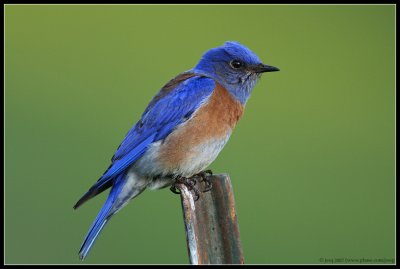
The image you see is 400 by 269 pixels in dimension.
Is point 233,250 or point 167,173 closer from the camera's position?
point 233,250

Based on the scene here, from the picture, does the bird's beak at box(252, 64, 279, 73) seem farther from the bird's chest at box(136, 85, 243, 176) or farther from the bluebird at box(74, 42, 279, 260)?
the bird's chest at box(136, 85, 243, 176)

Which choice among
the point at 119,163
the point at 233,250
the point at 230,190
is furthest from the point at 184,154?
the point at 233,250

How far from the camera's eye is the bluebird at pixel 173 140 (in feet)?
17.4

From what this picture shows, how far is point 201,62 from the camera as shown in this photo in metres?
6.20

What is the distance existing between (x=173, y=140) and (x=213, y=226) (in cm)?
202

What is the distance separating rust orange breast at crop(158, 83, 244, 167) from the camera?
532cm

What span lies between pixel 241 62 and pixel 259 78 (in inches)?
9.8

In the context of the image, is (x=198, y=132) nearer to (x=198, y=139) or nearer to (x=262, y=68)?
(x=198, y=139)

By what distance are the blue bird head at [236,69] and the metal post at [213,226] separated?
2.40 metres

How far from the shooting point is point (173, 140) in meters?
5.39

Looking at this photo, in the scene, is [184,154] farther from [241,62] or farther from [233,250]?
[233,250]

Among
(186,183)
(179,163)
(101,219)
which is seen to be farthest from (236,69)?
(101,219)

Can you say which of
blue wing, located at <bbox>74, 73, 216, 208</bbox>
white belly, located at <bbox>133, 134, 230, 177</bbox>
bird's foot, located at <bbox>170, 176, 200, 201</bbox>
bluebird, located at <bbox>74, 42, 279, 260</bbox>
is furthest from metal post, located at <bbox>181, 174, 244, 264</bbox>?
blue wing, located at <bbox>74, 73, 216, 208</bbox>

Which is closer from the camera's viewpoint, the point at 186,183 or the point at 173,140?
the point at 186,183
